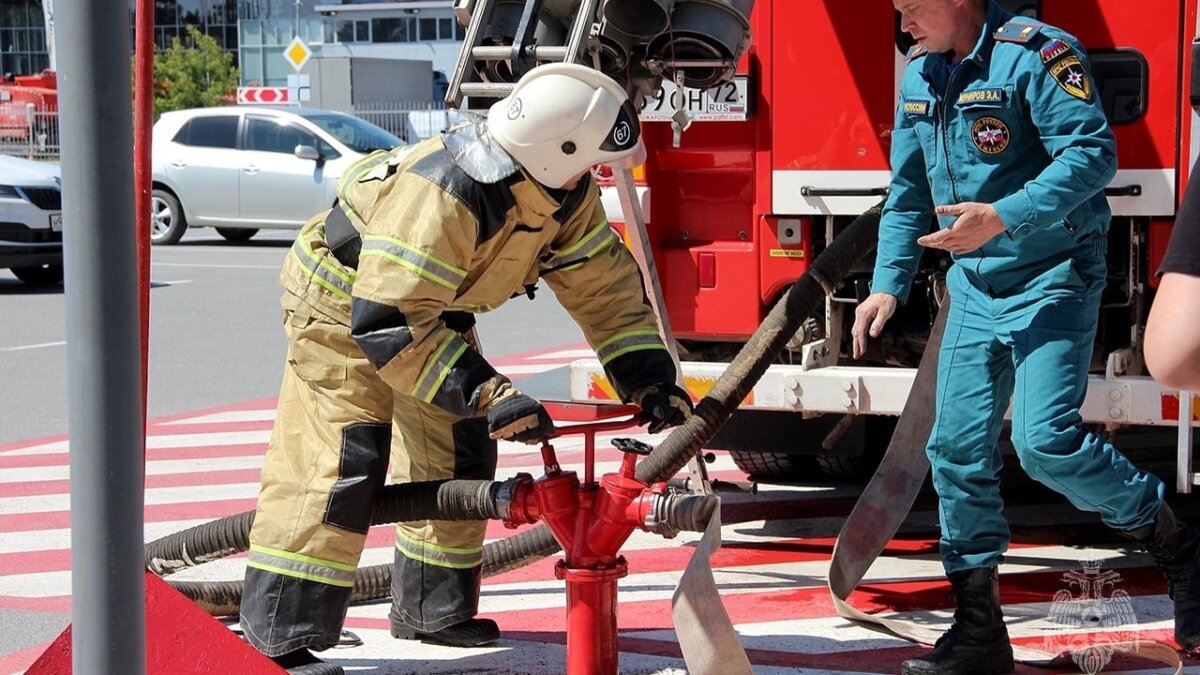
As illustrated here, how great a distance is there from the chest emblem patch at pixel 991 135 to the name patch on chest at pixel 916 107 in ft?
0.54

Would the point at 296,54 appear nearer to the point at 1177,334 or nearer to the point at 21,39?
the point at 1177,334

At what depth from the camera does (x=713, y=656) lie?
3441mm

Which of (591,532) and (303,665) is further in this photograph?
(303,665)

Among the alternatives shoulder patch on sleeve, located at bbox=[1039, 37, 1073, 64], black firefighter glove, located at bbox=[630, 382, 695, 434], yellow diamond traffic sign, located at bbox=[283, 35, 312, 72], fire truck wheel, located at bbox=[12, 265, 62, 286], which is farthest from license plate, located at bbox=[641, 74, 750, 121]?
yellow diamond traffic sign, located at bbox=[283, 35, 312, 72]

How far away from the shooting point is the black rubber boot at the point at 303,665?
382 cm

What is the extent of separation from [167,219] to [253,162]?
1.50 m

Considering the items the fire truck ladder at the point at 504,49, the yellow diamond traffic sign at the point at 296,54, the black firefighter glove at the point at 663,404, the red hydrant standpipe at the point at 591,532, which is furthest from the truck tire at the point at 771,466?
the yellow diamond traffic sign at the point at 296,54

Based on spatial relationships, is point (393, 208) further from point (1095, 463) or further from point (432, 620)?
point (1095, 463)

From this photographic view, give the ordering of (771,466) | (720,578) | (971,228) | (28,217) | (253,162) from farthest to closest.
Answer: (253,162), (28,217), (771,466), (720,578), (971,228)

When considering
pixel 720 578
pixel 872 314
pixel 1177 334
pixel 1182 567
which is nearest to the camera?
pixel 1177 334

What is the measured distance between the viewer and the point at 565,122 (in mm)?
3428

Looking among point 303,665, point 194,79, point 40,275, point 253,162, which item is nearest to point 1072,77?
point 303,665

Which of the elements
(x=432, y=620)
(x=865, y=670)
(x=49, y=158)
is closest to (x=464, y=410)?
(x=432, y=620)

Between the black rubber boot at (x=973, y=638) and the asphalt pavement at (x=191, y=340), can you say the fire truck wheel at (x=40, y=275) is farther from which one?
the black rubber boot at (x=973, y=638)
